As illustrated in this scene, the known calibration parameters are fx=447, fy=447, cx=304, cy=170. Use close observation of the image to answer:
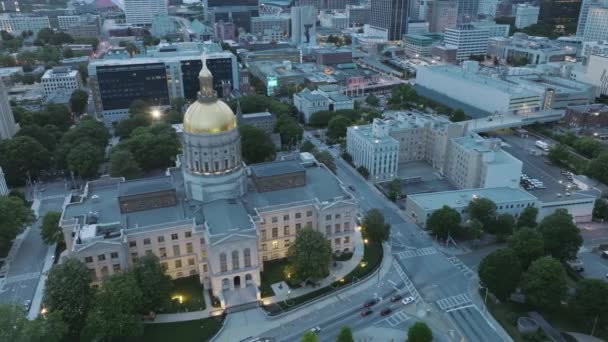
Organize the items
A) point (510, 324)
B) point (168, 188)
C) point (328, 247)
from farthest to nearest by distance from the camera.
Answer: point (168, 188)
point (328, 247)
point (510, 324)

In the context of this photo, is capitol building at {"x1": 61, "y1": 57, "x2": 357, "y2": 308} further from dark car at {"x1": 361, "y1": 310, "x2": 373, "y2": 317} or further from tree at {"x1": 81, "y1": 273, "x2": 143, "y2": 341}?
dark car at {"x1": 361, "y1": 310, "x2": 373, "y2": 317}

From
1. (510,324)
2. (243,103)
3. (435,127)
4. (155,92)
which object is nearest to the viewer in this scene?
(510,324)

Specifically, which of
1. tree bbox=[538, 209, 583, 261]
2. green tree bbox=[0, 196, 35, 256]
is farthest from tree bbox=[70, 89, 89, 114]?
tree bbox=[538, 209, 583, 261]

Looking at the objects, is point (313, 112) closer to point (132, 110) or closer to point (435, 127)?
point (435, 127)

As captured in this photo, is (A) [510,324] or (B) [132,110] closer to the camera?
(A) [510,324]

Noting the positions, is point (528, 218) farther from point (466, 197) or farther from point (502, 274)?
point (502, 274)

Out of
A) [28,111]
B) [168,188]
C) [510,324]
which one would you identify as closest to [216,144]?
[168,188]
